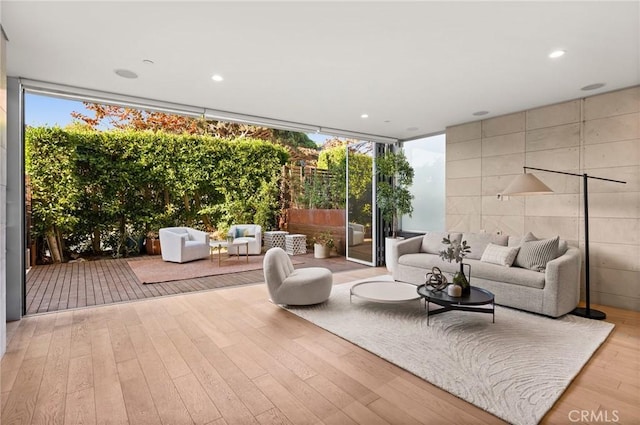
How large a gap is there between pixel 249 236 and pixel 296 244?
116cm

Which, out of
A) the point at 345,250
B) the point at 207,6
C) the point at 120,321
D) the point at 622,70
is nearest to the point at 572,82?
the point at 622,70

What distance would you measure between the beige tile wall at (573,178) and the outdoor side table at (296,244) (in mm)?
3937

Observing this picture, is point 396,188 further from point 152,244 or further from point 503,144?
point 152,244

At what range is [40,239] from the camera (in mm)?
6570

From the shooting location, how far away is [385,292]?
3.82m

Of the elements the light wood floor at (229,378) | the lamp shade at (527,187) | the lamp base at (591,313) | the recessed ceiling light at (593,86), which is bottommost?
the light wood floor at (229,378)

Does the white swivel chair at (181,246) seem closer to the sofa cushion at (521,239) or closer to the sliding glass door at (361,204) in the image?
the sliding glass door at (361,204)

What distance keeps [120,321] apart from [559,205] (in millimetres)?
5577

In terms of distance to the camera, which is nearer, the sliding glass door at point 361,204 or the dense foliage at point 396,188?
the dense foliage at point 396,188

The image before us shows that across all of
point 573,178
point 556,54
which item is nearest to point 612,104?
point 573,178

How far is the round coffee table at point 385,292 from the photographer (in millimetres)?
3565

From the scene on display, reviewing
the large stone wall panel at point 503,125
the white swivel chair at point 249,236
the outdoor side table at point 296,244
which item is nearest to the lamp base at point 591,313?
the large stone wall panel at point 503,125

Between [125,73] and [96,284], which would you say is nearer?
[125,73]

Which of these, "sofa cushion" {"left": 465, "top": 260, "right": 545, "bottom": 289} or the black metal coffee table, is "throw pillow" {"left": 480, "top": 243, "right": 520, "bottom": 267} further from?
the black metal coffee table
